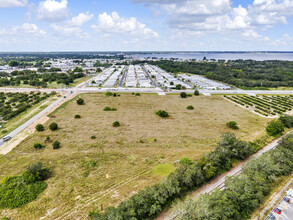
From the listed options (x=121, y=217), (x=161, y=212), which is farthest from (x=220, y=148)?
(x=121, y=217)

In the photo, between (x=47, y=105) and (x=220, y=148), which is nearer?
(x=220, y=148)

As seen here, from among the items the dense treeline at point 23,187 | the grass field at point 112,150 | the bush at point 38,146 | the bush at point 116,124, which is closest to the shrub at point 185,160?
the grass field at point 112,150

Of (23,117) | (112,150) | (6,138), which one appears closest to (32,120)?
(23,117)

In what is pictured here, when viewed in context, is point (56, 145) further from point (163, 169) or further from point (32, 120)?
point (163, 169)

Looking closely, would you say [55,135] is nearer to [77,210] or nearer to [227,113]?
[77,210]

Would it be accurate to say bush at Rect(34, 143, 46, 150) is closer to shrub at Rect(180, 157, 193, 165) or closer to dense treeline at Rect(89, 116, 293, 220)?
dense treeline at Rect(89, 116, 293, 220)

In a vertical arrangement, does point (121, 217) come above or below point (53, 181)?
above

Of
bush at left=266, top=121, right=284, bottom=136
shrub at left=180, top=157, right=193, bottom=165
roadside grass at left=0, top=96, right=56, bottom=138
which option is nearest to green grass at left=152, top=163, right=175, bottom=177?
shrub at left=180, top=157, right=193, bottom=165
